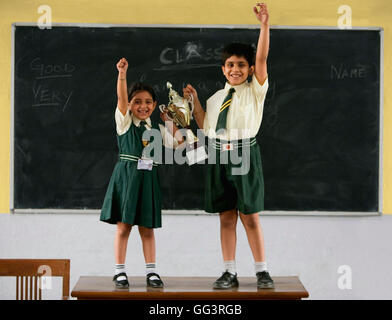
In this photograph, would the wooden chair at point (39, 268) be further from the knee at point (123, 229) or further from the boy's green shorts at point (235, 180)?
the boy's green shorts at point (235, 180)

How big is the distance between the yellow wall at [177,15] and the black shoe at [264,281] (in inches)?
54.9

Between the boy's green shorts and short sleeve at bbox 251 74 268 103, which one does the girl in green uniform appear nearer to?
the boy's green shorts

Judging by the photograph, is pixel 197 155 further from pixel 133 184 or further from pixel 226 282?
pixel 226 282

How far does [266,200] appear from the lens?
3.63m

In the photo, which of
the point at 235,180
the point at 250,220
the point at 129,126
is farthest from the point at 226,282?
the point at 129,126

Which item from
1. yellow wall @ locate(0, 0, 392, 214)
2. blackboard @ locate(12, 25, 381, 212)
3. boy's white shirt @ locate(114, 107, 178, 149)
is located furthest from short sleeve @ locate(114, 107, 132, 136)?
yellow wall @ locate(0, 0, 392, 214)

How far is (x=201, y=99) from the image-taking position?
3627mm

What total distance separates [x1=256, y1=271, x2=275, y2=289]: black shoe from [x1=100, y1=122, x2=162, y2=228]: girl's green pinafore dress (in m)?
0.43

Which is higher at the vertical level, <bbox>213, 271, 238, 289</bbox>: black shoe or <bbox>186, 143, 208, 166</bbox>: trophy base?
<bbox>186, 143, 208, 166</bbox>: trophy base

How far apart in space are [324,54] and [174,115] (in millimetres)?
1404

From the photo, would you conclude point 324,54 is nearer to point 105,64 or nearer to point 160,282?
point 105,64

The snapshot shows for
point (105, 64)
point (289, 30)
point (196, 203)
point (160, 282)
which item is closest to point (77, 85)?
point (105, 64)

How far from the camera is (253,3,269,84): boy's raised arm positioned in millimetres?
2371

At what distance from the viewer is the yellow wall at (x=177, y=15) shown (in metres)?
3.62
